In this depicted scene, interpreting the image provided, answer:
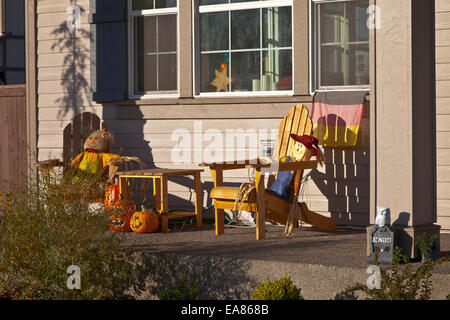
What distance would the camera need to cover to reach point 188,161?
8.03 meters

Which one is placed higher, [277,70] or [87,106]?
[277,70]

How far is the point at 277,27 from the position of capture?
761 cm

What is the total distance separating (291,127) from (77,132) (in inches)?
101

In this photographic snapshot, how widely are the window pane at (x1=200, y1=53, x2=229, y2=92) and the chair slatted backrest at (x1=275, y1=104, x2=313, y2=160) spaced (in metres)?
0.97

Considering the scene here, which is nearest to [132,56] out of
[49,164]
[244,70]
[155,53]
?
[155,53]

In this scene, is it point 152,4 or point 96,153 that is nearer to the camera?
point 96,153

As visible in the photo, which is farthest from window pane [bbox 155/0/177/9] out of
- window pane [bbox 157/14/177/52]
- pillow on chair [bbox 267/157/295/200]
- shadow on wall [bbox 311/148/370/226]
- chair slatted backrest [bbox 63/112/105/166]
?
pillow on chair [bbox 267/157/295/200]

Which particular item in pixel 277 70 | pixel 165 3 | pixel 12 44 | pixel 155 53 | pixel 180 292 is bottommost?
pixel 180 292

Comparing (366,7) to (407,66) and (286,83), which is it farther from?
(407,66)

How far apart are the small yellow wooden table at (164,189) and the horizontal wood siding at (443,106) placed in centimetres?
219

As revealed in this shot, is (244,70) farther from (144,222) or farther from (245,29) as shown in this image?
(144,222)

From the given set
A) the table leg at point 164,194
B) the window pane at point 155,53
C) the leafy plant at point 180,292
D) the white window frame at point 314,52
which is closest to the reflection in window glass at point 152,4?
the window pane at point 155,53

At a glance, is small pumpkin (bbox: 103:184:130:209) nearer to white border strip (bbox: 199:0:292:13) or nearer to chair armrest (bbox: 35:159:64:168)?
chair armrest (bbox: 35:159:64:168)
